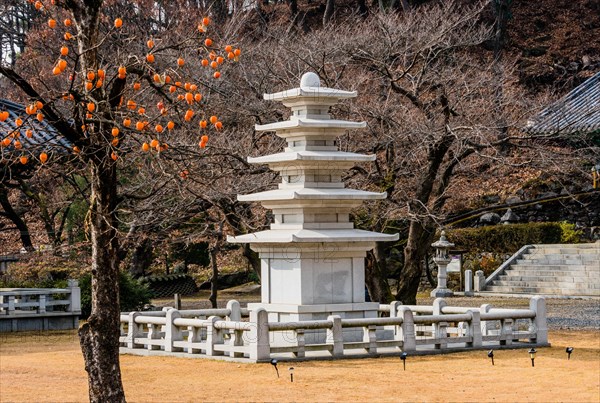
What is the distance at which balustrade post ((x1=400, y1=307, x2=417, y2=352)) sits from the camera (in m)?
20.6

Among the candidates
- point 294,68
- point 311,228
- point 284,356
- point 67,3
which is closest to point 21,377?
point 284,356

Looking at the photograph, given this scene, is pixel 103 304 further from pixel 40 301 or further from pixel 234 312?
pixel 40 301

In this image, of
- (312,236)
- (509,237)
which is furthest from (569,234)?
(312,236)

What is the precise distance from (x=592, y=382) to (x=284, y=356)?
19.6ft

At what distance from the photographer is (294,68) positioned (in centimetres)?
3059

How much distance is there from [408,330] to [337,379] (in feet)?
13.0

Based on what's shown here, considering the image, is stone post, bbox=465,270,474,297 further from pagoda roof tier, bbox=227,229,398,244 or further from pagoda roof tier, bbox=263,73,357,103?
pagoda roof tier, bbox=263,73,357,103

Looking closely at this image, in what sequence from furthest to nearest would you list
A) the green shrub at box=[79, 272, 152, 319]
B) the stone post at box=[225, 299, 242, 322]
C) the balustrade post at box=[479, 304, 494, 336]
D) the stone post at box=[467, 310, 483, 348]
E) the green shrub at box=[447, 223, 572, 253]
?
the green shrub at box=[447, 223, 572, 253] < the green shrub at box=[79, 272, 152, 319] < the stone post at box=[225, 299, 242, 322] < the balustrade post at box=[479, 304, 494, 336] < the stone post at box=[467, 310, 483, 348]

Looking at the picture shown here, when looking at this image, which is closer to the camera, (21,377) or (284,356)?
(21,377)

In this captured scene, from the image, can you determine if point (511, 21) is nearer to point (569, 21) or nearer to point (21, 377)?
point (569, 21)

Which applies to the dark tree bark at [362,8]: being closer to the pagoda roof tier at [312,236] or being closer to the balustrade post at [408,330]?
the pagoda roof tier at [312,236]

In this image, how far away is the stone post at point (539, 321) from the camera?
2180 centimetres

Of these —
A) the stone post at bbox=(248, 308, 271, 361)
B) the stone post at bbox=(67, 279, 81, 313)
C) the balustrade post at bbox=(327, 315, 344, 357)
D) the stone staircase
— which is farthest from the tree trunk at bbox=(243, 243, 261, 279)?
the stone staircase

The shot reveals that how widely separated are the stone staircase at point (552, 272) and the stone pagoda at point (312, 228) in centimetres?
1779
